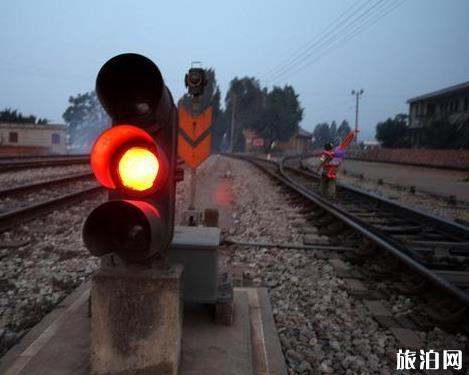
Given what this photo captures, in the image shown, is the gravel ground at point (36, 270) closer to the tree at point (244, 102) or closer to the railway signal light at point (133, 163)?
the railway signal light at point (133, 163)

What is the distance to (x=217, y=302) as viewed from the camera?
280cm

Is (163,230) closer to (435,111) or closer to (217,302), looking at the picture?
(217,302)

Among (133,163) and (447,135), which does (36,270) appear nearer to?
(133,163)

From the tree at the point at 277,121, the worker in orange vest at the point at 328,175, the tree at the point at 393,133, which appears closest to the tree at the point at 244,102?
the tree at the point at 277,121

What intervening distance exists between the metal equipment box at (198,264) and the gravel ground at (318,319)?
2.30 ft

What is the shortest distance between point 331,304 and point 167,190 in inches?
93.0

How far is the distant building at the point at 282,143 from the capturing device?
2743 inches

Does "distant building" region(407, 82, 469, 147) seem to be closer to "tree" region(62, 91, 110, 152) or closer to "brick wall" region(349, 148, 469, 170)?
"brick wall" region(349, 148, 469, 170)

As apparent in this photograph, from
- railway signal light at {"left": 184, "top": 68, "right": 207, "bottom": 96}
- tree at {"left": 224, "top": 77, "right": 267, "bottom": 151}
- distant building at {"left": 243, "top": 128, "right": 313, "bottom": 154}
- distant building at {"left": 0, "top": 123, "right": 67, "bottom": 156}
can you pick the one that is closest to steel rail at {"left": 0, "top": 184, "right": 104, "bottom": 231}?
railway signal light at {"left": 184, "top": 68, "right": 207, "bottom": 96}

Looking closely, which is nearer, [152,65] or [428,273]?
[152,65]

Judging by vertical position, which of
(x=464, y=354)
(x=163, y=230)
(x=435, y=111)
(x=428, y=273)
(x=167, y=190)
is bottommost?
(x=464, y=354)

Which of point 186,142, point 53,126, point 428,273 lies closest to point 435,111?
point 53,126

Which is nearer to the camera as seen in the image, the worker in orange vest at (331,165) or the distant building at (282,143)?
the worker in orange vest at (331,165)

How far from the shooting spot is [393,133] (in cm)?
5197
